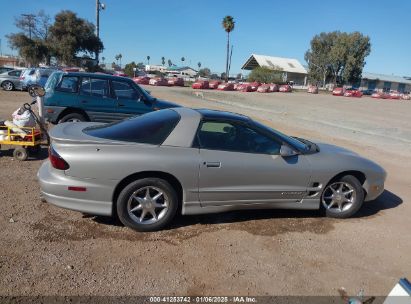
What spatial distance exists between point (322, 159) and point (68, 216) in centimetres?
327

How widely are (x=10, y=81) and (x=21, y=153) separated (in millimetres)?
18165

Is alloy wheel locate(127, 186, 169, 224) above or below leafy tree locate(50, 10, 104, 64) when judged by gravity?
below

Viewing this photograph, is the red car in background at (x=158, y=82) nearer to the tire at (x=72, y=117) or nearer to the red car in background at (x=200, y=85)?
the red car in background at (x=200, y=85)

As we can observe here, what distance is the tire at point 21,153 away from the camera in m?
6.86

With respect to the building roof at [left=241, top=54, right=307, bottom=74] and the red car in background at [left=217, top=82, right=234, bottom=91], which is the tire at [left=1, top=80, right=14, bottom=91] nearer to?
the red car in background at [left=217, top=82, right=234, bottom=91]

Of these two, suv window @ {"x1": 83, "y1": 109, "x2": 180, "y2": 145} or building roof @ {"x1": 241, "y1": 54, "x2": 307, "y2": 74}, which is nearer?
suv window @ {"x1": 83, "y1": 109, "x2": 180, "y2": 145}

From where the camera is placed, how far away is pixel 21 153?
687 cm

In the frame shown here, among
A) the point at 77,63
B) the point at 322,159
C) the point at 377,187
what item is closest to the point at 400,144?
the point at 377,187

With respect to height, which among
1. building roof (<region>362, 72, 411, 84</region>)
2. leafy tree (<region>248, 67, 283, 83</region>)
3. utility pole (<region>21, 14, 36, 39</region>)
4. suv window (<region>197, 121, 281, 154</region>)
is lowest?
suv window (<region>197, 121, 281, 154</region>)

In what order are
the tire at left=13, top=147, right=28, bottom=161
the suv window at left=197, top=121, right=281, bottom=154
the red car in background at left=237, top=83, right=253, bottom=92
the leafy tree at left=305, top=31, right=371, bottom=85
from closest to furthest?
the suv window at left=197, top=121, right=281, bottom=154, the tire at left=13, top=147, right=28, bottom=161, the red car in background at left=237, top=83, right=253, bottom=92, the leafy tree at left=305, top=31, right=371, bottom=85

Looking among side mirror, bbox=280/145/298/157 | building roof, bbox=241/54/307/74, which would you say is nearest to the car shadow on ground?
side mirror, bbox=280/145/298/157

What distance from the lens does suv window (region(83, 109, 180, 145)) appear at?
14.2ft

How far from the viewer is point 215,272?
362cm

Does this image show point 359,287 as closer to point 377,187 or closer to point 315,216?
point 315,216
